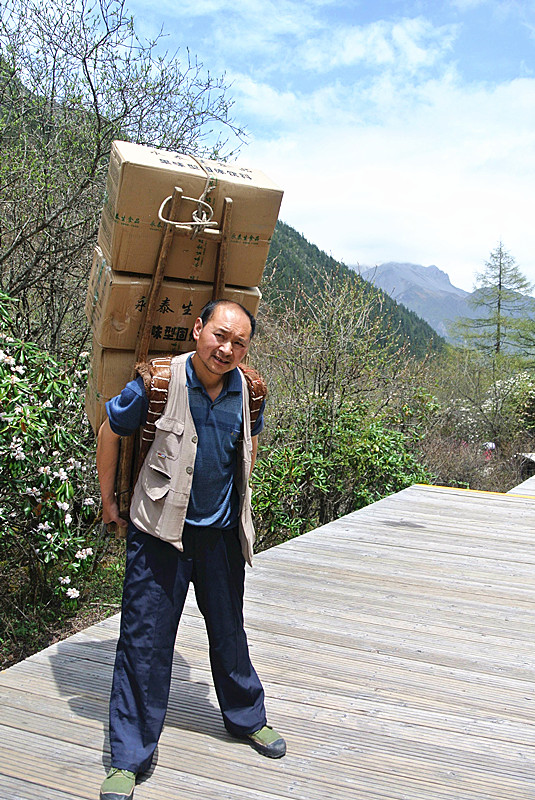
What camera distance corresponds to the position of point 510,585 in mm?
4066

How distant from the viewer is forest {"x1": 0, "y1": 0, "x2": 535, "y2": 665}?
167 inches

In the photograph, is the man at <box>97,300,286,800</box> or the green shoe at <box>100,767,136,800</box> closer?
the green shoe at <box>100,767,136,800</box>

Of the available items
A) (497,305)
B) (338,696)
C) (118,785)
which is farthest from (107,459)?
(497,305)

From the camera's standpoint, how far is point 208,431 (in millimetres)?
2125

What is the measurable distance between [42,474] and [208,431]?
2275 millimetres

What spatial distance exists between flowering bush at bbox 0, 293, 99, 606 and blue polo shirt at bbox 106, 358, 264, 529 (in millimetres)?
1692

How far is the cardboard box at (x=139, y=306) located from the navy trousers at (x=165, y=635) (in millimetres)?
582

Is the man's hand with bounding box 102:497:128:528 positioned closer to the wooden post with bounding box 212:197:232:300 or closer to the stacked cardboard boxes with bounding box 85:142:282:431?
the stacked cardboard boxes with bounding box 85:142:282:431

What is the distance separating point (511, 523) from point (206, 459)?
412 cm

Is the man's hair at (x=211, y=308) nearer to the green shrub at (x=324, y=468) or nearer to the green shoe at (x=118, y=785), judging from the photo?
the green shoe at (x=118, y=785)

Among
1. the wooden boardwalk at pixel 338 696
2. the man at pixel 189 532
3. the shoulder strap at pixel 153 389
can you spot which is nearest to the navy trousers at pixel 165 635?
the man at pixel 189 532

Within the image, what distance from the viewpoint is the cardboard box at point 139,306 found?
2.15 meters

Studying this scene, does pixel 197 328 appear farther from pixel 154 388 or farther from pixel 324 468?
pixel 324 468

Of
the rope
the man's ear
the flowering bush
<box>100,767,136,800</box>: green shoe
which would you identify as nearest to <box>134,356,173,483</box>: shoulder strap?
the man's ear
